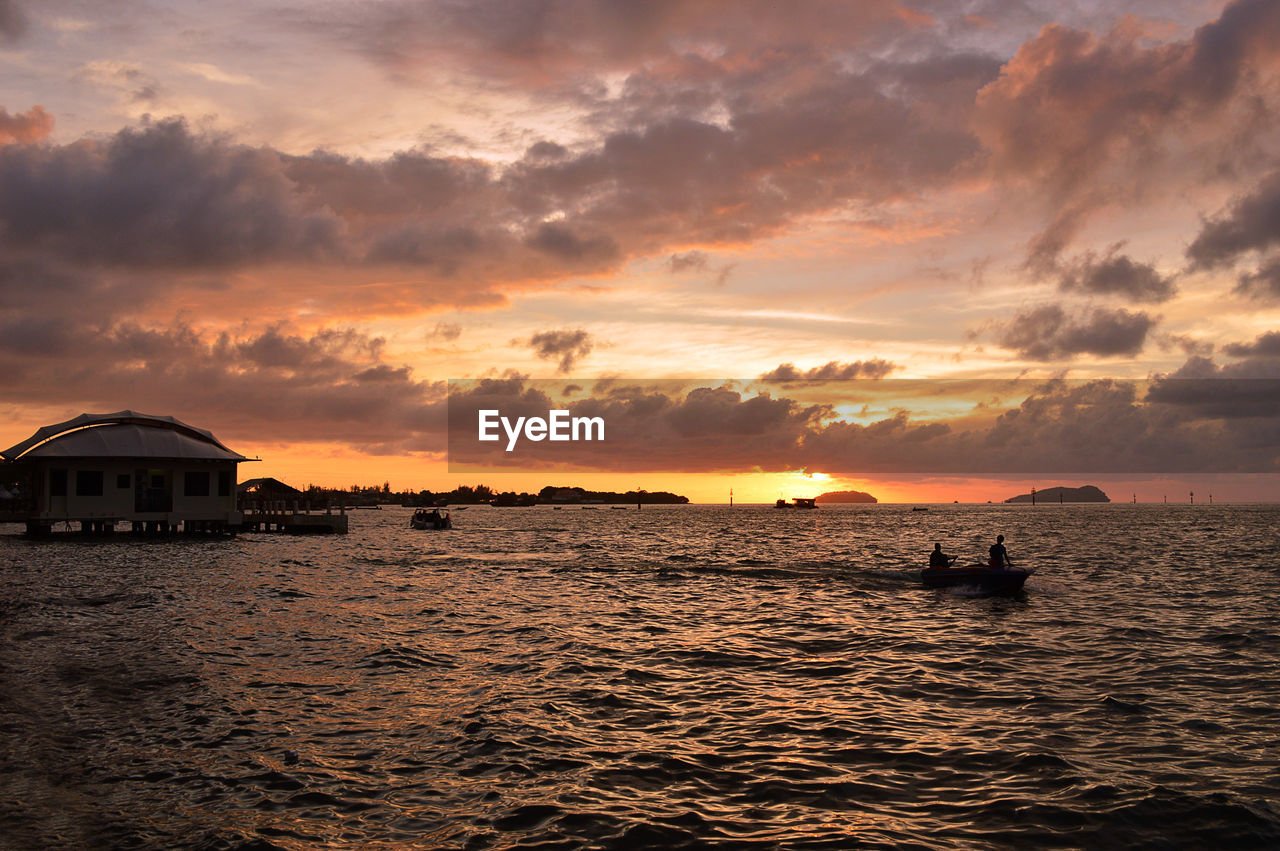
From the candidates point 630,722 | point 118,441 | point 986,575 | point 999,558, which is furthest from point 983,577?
point 118,441

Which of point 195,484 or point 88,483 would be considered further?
point 195,484

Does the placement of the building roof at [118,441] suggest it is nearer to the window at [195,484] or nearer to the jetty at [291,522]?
the window at [195,484]

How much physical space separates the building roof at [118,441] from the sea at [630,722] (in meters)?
34.1

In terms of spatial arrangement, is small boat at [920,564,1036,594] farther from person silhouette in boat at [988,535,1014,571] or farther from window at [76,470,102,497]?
window at [76,470,102,497]

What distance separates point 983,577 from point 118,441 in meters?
65.1

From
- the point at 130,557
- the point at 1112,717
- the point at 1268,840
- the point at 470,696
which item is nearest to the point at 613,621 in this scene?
the point at 470,696

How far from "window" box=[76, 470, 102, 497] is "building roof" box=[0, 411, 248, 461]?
281cm

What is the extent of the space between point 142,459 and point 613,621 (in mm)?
55942

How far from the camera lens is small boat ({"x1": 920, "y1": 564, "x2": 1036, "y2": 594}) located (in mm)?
36344

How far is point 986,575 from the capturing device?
121 ft

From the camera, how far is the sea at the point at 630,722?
417 inches

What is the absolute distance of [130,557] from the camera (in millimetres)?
52812

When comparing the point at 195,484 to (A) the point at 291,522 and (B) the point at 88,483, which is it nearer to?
(B) the point at 88,483

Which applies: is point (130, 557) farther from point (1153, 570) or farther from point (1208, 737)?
point (1153, 570)
